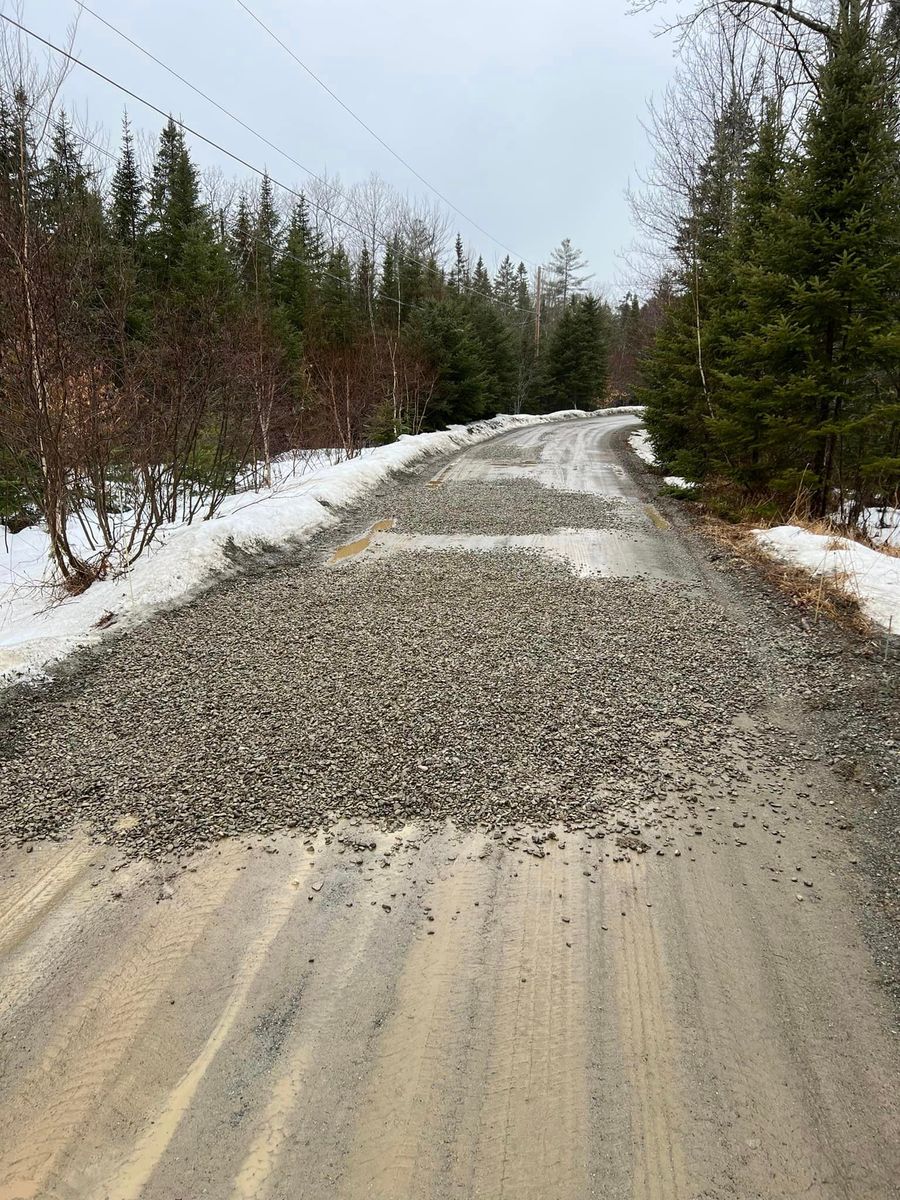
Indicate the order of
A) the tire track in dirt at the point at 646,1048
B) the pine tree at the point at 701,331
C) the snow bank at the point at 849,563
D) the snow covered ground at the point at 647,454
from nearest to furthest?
the tire track in dirt at the point at 646,1048, the snow bank at the point at 849,563, the pine tree at the point at 701,331, the snow covered ground at the point at 647,454

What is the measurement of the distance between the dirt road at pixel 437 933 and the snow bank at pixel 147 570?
554mm

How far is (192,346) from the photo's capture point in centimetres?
784

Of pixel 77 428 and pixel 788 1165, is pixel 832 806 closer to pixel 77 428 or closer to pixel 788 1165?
pixel 788 1165

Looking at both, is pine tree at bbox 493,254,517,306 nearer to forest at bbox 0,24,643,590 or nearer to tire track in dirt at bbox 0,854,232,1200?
forest at bbox 0,24,643,590

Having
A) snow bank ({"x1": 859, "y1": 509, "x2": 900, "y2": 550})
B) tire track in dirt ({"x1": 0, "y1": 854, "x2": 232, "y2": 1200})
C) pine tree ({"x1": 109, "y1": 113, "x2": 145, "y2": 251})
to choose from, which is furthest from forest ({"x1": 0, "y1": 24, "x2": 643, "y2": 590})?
snow bank ({"x1": 859, "y1": 509, "x2": 900, "y2": 550})

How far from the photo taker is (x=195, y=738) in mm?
3484

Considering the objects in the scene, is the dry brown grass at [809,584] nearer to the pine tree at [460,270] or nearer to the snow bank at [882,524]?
the snow bank at [882,524]

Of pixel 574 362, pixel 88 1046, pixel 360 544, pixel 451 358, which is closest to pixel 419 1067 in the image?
pixel 88 1046

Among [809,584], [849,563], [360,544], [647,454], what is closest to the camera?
[809,584]

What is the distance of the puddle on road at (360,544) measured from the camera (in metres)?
7.39

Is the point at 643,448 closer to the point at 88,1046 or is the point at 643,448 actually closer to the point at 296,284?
the point at 296,284

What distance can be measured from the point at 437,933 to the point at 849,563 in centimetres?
542

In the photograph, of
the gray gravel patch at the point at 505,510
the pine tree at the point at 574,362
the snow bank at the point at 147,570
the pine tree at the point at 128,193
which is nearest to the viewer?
the snow bank at the point at 147,570

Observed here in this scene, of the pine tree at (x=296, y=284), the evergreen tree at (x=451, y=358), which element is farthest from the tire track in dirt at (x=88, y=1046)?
the pine tree at (x=296, y=284)
